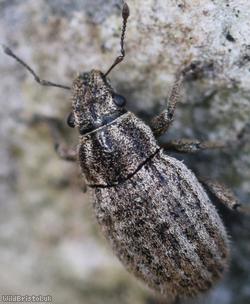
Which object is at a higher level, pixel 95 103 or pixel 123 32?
pixel 123 32

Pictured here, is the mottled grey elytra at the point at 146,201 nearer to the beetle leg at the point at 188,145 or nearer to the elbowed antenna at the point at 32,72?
the beetle leg at the point at 188,145

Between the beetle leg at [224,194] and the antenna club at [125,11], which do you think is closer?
the antenna club at [125,11]

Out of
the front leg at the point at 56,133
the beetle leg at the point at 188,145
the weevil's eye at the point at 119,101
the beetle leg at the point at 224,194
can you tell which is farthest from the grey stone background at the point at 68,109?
the weevil's eye at the point at 119,101

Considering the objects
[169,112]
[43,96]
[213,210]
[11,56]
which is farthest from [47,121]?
[213,210]

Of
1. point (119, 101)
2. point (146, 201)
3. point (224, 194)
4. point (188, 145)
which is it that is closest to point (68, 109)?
point (119, 101)

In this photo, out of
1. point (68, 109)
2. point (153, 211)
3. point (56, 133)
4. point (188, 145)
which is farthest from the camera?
point (56, 133)

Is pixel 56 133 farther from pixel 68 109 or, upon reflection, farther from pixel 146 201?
pixel 146 201
